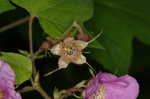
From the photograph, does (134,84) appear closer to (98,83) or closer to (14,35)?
(98,83)

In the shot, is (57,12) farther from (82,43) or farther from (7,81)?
(7,81)

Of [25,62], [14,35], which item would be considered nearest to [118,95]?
[25,62]

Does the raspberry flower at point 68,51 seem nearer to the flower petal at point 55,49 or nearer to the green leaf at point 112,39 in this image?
the flower petal at point 55,49

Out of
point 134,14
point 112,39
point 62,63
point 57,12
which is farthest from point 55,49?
point 134,14

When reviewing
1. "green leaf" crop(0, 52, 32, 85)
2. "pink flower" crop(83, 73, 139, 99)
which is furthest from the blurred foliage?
"pink flower" crop(83, 73, 139, 99)

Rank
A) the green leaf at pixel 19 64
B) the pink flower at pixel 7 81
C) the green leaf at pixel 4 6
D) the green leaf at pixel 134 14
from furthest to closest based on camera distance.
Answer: the green leaf at pixel 134 14 < the green leaf at pixel 4 6 < the green leaf at pixel 19 64 < the pink flower at pixel 7 81

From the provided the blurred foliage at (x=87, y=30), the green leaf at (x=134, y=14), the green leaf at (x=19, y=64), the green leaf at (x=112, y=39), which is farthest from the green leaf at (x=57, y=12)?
the green leaf at (x=134, y=14)
